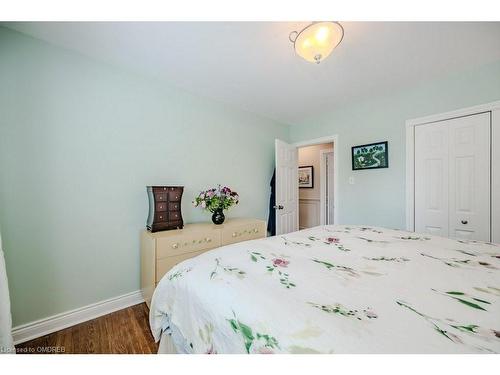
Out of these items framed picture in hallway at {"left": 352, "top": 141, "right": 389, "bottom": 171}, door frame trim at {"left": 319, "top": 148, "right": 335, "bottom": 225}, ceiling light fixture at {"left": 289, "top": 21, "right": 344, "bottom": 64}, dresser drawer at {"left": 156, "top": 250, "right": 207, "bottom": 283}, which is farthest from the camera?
door frame trim at {"left": 319, "top": 148, "right": 335, "bottom": 225}

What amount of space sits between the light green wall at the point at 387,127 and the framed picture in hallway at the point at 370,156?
58 mm

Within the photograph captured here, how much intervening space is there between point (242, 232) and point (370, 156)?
1.86 metres

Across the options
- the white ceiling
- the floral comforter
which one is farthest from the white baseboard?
the white ceiling

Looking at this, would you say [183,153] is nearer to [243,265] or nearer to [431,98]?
[243,265]

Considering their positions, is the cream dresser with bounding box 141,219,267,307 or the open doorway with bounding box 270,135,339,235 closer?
the cream dresser with bounding box 141,219,267,307

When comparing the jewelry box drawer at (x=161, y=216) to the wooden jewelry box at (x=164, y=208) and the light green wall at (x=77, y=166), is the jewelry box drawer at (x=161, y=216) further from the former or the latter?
the light green wall at (x=77, y=166)

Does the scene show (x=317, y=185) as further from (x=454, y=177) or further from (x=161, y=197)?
(x=161, y=197)

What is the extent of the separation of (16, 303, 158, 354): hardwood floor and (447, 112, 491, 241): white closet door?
2946mm

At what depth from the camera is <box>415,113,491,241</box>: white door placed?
1.91 metres

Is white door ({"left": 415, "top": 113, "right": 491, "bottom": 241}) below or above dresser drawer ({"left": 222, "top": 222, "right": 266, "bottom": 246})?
above

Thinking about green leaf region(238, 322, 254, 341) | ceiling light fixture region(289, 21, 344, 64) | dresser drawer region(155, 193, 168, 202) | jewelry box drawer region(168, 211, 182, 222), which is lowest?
green leaf region(238, 322, 254, 341)

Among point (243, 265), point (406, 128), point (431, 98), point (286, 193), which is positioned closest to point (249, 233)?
point (286, 193)

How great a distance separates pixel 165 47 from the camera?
161 cm

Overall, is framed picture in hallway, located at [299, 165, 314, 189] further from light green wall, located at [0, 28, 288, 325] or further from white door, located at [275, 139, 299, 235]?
light green wall, located at [0, 28, 288, 325]
